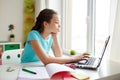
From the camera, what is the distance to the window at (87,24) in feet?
6.40

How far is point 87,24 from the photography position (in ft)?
7.14

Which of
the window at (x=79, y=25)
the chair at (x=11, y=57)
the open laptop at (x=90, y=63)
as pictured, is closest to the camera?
the open laptop at (x=90, y=63)

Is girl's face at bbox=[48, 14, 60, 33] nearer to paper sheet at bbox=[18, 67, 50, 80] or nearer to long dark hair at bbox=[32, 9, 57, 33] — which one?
long dark hair at bbox=[32, 9, 57, 33]

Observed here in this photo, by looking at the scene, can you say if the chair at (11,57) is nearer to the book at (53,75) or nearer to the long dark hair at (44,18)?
the long dark hair at (44,18)

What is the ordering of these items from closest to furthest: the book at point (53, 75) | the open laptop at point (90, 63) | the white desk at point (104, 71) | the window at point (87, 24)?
the book at point (53, 75), the white desk at point (104, 71), the open laptop at point (90, 63), the window at point (87, 24)

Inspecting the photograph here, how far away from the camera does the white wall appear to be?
3266 mm

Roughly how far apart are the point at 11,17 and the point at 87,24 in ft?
5.39

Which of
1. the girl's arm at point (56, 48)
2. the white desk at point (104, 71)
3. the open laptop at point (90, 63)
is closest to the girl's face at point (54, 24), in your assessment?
the girl's arm at point (56, 48)

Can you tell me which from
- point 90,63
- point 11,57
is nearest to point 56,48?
point 11,57

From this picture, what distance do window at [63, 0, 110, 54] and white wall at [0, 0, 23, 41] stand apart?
36.9 inches

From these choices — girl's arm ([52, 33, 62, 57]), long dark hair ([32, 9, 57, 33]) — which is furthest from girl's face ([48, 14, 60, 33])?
girl's arm ([52, 33, 62, 57])

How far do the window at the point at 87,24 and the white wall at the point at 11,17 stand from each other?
0.94 m

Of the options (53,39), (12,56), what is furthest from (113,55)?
(12,56)

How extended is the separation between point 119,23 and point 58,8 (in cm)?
160
